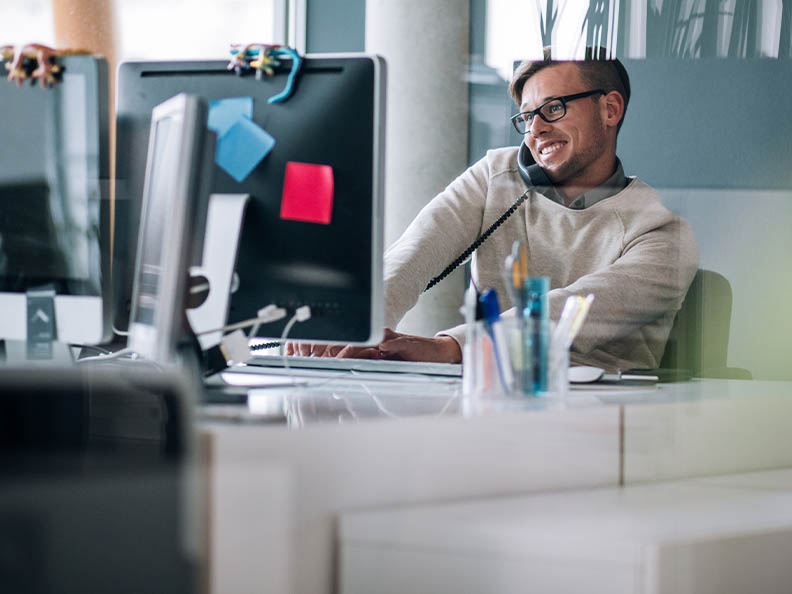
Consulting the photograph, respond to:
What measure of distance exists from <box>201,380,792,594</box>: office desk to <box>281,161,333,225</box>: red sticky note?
0.88ft

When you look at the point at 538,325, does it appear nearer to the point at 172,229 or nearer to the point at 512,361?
the point at 512,361

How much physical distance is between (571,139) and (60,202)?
59.2 inches

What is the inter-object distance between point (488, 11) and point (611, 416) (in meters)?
2.15

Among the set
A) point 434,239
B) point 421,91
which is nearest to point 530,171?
point 434,239

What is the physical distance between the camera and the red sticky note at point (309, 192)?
4.66ft

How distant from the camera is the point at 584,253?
2.27 m

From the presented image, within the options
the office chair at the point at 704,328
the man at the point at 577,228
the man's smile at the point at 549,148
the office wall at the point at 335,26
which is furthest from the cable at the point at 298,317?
the office wall at the point at 335,26

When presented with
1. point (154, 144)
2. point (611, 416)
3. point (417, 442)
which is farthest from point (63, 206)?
point (611, 416)

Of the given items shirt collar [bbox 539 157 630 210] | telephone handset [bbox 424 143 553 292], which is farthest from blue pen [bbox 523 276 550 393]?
shirt collar [bbox 539 157 630 210]


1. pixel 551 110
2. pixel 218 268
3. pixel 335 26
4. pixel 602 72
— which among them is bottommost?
pixel 218 268

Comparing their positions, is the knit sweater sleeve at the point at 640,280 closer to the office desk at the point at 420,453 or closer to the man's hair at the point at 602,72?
the man's hair at the point at 602,72

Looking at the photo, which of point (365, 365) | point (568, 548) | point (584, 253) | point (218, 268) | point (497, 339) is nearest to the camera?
point (568, 548)

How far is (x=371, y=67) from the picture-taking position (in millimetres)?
1411

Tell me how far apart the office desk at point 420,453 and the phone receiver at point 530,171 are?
3.67ft
